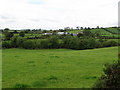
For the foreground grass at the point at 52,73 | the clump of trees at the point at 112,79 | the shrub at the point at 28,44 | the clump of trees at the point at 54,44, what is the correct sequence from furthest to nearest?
the clump of trees at the point at 54,44
the shrub at the point at 28,44
the foreground grass at the point at 52,73
the clump of trees at the point at 112,79

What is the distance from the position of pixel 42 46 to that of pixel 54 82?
69319 mm

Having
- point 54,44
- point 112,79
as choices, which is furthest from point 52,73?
point 54,44

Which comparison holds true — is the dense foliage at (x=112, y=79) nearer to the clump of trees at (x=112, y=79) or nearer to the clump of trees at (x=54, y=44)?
the clump of trees at (x=112, y=79)

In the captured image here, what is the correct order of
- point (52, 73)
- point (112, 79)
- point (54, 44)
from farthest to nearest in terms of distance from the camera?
point (54, 44), point (52, 73), point (112, 79)

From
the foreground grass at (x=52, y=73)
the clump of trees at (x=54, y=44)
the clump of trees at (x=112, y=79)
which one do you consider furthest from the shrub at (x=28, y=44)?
the clump of trees at (x=112, y=79)

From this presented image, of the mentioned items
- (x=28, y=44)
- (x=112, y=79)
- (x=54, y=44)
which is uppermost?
(x=112, y=79)

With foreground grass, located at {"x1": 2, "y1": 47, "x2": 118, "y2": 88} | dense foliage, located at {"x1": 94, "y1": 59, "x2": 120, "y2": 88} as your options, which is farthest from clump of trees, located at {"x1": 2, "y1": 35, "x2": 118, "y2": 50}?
dense foliage, located at {"x1": 94, "y1": 59, "x2": 120, "y2": 88}

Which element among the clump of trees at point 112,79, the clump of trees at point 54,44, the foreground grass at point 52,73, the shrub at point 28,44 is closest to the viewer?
the clump of trees at point 112,79

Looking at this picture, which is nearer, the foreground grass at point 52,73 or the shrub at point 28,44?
the foreground grass at point 52,73

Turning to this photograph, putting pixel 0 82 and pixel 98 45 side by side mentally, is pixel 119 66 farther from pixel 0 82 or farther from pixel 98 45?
pixel 98 45

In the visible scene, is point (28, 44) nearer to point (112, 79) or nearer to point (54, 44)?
point (54, 44)

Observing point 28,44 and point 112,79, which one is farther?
point 28,44

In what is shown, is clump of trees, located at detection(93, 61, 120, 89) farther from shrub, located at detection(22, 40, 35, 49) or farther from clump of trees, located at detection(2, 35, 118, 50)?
shrub, located at detection(22, 40, 35, 49)

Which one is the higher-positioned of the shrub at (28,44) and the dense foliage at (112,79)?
the dense foliage at (112,79)
